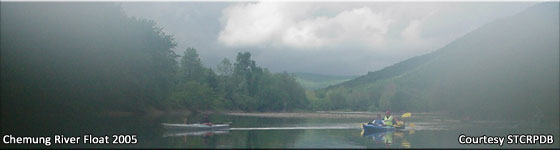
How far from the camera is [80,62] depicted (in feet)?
197

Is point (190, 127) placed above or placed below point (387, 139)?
above

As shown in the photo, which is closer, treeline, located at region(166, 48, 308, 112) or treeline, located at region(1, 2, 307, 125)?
treeline, located at region(1, 2, 307, 125)

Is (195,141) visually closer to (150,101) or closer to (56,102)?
(56,102)

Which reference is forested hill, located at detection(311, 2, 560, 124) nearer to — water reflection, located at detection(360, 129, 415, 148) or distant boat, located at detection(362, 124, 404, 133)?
distant boat, located at detection(362, 124, 404, 133)

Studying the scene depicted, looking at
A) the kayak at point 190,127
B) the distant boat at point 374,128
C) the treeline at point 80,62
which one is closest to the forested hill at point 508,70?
the distant boat at point 374,128

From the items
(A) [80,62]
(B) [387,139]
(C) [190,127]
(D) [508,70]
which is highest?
(A) [80,62]

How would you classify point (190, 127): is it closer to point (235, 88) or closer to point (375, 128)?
point (375, 128)

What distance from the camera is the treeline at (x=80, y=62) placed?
5406 centimetres

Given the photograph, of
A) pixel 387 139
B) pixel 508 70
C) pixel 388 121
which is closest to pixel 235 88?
pixel 508 70

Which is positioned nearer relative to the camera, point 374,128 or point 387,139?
point 387,139

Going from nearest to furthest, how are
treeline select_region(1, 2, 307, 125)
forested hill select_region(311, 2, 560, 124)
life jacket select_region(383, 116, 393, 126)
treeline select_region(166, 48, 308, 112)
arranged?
1. life jacket select_region(383, 116, 393, 126)
2. treeline select_region(1, 2, 307, 125)
3. forested hill select_region(311, 2, 560, 124)
4. treeline select_region(166, 48, 308, 112)

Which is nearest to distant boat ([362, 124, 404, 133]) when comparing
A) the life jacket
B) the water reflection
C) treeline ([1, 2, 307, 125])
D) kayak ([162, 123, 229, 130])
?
the water reflection

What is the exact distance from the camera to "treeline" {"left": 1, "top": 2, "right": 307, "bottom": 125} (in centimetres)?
5406

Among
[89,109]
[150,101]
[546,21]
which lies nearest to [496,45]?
[546,21]
